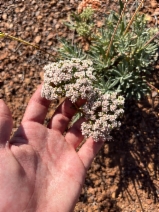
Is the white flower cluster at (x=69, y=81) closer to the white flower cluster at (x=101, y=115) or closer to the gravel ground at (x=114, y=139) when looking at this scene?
the white flower cluster at (x=101, y=115)

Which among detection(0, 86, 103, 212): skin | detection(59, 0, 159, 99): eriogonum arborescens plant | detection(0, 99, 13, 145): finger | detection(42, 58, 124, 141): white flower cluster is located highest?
detection(59, 0, 159, 99): eriogonum arborescens plant

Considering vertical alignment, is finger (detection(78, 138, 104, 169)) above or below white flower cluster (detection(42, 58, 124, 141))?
below

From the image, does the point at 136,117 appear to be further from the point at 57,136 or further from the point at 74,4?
the point at 74,4

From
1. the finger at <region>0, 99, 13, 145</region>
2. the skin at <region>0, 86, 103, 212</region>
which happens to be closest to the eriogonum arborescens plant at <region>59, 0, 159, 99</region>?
the skin at <region>0, 86, 103, 212</region>

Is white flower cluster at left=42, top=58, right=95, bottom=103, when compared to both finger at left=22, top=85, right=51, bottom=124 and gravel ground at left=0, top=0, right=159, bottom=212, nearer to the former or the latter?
finger at left=22, top=85, right=51, bottom=124

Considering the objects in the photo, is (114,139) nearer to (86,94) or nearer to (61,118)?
(61,118)

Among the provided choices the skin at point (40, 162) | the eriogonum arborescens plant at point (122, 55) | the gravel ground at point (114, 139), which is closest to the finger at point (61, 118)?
the skin at point (40, 162)

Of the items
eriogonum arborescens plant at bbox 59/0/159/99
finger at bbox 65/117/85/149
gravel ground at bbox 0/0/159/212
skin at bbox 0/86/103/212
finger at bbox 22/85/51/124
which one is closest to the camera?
skin at bbox 0/86/103/212
